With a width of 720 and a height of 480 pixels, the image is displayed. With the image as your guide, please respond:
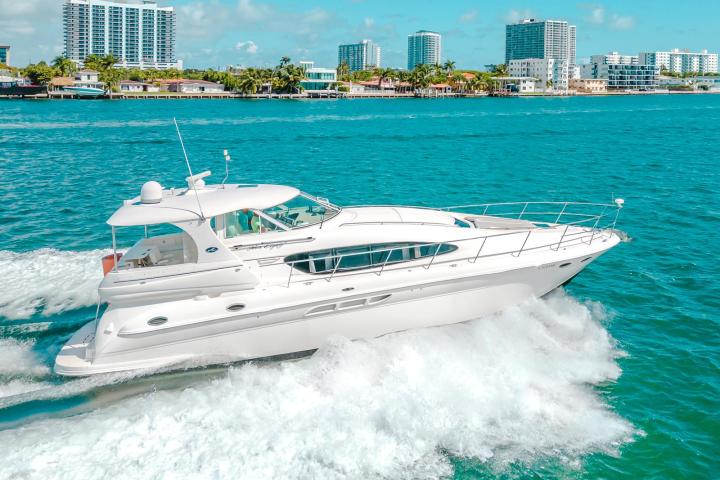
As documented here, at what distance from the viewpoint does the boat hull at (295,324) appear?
1025cm

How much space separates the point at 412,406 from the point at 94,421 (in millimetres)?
4490

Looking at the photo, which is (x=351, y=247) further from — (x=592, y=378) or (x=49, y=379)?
(x=49, y=379)

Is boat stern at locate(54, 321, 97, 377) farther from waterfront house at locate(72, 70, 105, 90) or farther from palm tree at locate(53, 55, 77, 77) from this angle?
palm tree at locate(53, 55, 77, 77)

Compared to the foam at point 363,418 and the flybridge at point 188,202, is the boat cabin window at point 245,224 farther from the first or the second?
the foam at point 363,418

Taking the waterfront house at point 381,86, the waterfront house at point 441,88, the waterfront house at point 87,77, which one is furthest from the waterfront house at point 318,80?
the waterfront house at point 87,77

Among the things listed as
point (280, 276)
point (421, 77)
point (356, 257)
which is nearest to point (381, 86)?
point (421, 77)

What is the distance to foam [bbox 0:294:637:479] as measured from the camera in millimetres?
8453

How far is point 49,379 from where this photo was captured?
33.8 ft

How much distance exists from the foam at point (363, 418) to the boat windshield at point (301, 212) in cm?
231

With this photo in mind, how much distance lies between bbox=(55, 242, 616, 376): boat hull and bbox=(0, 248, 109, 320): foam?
107 inches

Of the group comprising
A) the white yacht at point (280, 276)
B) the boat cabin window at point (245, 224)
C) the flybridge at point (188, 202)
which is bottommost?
the white yacht at point (280, 276)

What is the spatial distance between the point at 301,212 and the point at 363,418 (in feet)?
13.5

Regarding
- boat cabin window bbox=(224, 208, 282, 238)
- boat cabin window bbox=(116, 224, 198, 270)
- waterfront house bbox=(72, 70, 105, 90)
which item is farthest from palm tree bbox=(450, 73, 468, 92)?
boat cabin window bbox=(116, 224, 198, 270)

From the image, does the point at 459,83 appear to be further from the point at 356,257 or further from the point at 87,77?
the point at 356,257
